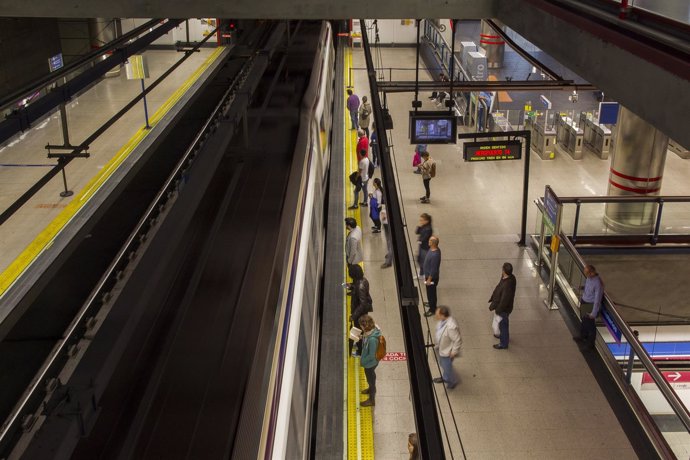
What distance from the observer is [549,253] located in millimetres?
12016

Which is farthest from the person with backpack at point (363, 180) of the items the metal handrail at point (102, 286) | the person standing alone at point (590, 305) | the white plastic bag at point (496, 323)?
the person standing alone at point (590, 305)

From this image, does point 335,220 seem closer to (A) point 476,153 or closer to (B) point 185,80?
(A) point 476,153

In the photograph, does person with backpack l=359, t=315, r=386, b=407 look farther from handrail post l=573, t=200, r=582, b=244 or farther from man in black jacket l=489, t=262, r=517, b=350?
handrail post l=573, t=200, r=582, b=244

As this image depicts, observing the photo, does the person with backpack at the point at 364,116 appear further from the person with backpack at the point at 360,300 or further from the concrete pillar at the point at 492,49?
the concrete pillar at the point at 492,49

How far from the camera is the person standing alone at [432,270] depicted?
34.2 ft

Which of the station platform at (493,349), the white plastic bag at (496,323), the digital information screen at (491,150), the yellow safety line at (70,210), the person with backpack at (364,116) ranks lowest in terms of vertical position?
the station platform at (493,349)

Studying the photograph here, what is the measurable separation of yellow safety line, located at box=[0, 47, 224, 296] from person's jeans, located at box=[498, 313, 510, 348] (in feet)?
23.0

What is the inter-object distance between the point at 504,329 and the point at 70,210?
25.9ft

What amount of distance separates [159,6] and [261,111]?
3048mm

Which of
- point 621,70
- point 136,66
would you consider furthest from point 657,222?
point 136,66

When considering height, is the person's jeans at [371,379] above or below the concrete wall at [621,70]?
below

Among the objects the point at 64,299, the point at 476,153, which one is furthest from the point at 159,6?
the point at 476,153

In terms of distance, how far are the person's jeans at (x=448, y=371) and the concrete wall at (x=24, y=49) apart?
10053mm

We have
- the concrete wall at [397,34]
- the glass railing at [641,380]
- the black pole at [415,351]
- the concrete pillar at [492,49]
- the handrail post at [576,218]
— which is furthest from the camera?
the concrete wall at [397,34]
